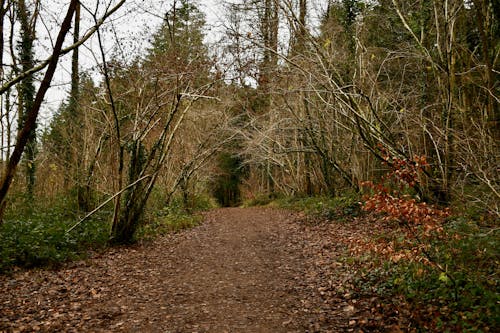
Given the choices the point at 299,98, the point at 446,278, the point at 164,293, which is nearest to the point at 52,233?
the point at 164,293

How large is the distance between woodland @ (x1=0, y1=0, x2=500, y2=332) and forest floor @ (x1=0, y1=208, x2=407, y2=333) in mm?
515

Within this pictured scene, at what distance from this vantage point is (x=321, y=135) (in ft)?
43.8

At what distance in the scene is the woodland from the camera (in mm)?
4793

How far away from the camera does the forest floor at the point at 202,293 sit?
4621mm

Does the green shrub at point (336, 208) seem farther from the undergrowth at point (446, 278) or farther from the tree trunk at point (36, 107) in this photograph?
the tree trunk at point (36, 107)

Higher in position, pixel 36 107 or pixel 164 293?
pixel 36 107

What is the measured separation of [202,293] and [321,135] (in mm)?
8765

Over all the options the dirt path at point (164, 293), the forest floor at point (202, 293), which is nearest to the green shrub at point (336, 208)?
the forest floor at point (202, 293)

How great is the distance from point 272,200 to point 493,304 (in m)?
18.1

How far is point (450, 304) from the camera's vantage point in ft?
13.8

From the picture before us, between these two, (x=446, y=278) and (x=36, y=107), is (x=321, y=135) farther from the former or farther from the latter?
(x=36, y=107)

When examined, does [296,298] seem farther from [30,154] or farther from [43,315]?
[30,154]

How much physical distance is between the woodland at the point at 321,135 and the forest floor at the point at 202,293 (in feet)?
1.69

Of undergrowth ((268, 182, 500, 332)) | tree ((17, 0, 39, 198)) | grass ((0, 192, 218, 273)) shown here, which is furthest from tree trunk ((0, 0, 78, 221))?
tree ((17, 0, 39, 198))
